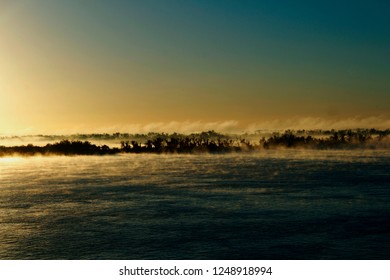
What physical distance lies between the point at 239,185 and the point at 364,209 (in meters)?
13.2

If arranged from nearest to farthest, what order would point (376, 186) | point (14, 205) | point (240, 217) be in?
point (240, 217), point (14, 205), point (376, 186)

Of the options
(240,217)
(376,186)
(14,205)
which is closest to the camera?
(240,217)

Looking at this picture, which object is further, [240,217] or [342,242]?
[240,217]

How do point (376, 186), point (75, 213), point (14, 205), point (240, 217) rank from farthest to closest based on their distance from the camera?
point (376, 186) → point (14, 205) → point (75, 213) → point (240, 217)

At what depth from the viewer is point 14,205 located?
2859cm

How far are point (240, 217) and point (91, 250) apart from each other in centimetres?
801

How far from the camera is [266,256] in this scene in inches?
645

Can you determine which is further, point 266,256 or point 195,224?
point 195,224
